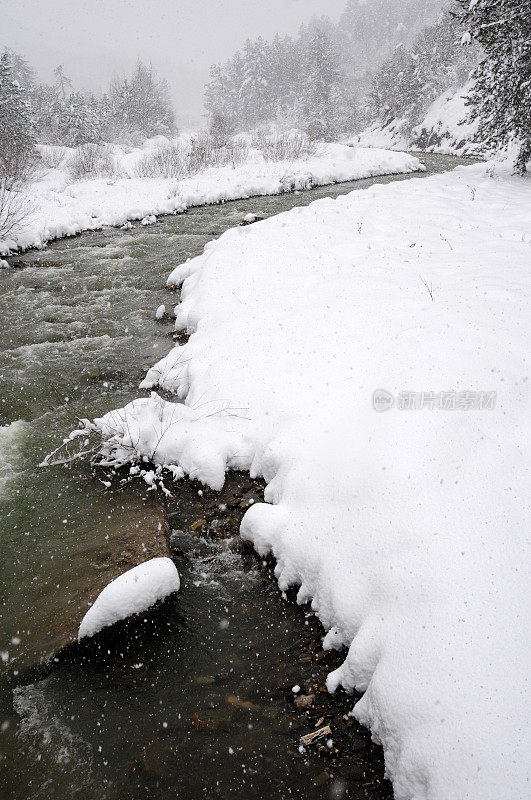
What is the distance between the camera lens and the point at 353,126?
52750 mm

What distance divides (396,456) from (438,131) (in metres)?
41.6

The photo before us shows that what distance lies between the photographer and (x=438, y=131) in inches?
1384

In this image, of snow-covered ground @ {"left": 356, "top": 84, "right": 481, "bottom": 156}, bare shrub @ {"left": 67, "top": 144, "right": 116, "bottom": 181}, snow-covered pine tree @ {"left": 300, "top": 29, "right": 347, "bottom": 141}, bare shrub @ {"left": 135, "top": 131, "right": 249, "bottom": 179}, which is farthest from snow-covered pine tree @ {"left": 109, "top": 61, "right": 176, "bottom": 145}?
bare shrub @ {"left": 135, "top": 131, "right": 249, "bottom": 179}

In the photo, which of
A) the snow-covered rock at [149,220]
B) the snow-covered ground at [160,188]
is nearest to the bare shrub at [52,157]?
the snow-covered ground at [160,188]

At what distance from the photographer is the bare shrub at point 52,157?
24302 millimetres

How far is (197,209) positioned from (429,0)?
8616 centimetres

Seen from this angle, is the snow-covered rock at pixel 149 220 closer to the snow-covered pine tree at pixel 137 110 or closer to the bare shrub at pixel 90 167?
the bare shrub at pixel 90 167

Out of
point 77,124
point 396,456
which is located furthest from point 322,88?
point 396,456

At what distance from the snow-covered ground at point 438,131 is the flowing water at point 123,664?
106 feet

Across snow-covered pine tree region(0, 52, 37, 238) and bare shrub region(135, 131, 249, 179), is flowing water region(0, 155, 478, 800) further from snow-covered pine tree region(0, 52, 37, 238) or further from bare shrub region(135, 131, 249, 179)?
bare shrub region(135, 131, 249, 179)

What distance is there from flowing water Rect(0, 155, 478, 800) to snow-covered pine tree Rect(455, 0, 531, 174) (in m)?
12.7

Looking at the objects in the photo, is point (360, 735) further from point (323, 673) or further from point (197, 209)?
point (197, 209)

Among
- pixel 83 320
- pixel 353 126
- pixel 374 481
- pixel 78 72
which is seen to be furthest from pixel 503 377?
pixel 78 72

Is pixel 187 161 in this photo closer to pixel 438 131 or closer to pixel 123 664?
pixel 123 664
